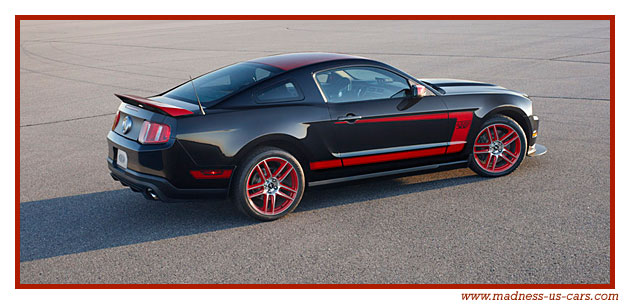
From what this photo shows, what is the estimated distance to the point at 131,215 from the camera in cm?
596

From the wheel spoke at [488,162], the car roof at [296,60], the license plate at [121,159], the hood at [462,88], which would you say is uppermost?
the car roof at [296,60]

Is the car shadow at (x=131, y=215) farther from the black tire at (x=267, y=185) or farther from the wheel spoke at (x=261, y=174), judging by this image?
the wheel spoke at (x=261, y=174)

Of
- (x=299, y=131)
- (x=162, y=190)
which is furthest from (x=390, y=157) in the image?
(x=162, y=190)

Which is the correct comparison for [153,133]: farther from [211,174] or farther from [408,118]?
[408,118]

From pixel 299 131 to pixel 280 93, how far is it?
1.35ft

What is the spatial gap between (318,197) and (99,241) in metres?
→ 2.19

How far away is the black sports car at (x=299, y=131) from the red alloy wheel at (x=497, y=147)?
0.01m

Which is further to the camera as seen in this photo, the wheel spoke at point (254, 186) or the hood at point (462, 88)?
the hood at point (462, 88)

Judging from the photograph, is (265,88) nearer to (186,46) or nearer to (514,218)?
(514,218)

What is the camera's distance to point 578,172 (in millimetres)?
6977

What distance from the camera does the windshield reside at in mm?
5855

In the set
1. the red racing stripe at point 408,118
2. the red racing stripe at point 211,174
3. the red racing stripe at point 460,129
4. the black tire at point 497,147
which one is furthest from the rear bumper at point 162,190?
the black tire at point 497,147

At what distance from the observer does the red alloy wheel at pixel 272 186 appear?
18.5 feet

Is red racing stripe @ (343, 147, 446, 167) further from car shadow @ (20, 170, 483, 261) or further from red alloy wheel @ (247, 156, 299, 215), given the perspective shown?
red alloy wheel @ (247, 156, 299, 215)
